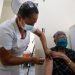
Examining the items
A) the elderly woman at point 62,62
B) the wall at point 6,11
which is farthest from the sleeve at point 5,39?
the wall at point 6,11

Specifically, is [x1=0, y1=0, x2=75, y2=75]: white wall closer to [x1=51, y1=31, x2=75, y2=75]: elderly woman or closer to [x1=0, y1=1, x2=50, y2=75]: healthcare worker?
[x1=51, y1=31, x2=75, y2=75]: elderly woman

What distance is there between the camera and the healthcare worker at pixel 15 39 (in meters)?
1.26

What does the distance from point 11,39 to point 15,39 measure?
50 millimetres

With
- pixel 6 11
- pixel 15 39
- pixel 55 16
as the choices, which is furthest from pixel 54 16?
pixel 15 39

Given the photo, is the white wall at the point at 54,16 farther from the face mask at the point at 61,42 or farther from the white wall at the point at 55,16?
the face mask at the point at 61,42

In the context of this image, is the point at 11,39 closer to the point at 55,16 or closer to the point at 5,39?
the point at 5,39

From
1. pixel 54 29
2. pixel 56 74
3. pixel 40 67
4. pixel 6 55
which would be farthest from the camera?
pixel 54 29

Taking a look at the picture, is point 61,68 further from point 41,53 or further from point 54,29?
point 54,29

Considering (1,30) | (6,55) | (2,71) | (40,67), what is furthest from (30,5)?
(40,67)

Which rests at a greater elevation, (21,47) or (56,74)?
(21,47)

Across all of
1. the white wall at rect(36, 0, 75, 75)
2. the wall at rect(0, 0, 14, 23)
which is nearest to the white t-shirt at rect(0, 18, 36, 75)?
the wall at rect(0, 0, 14, 23)

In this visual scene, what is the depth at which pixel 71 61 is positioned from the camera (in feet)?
5.85

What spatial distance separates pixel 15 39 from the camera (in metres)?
1.35

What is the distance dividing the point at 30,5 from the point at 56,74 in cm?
79
